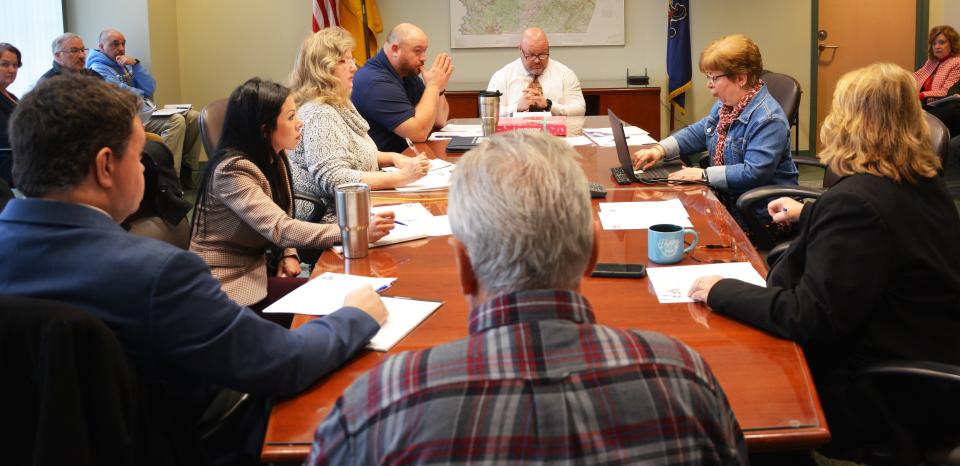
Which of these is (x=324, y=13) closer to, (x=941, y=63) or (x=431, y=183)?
(x=431, y=183)

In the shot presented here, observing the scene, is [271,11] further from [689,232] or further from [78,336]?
[78,336]

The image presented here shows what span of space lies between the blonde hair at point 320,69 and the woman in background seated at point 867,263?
1.70 m

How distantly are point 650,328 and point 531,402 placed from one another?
0.72 metres

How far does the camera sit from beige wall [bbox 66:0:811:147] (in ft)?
24.3

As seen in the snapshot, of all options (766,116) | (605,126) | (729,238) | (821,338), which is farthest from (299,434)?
(605,126)

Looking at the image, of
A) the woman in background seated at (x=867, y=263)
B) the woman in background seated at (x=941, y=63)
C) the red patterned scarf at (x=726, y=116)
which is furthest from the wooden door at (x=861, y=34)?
the woman in background seated at (x=867, y=263)

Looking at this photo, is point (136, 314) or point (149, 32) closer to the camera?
point (136, 314)

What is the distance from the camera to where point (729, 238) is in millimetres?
2119

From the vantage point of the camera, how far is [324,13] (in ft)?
23.0

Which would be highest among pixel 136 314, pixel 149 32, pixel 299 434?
pixel 149 32

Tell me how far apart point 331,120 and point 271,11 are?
16.3ft

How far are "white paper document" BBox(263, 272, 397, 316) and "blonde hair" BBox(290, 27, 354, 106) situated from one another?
47.2 inches

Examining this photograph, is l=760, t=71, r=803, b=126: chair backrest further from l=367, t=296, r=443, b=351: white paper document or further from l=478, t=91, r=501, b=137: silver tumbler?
l=367, t=296, r=443, b=351: white paper document

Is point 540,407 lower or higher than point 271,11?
lower
